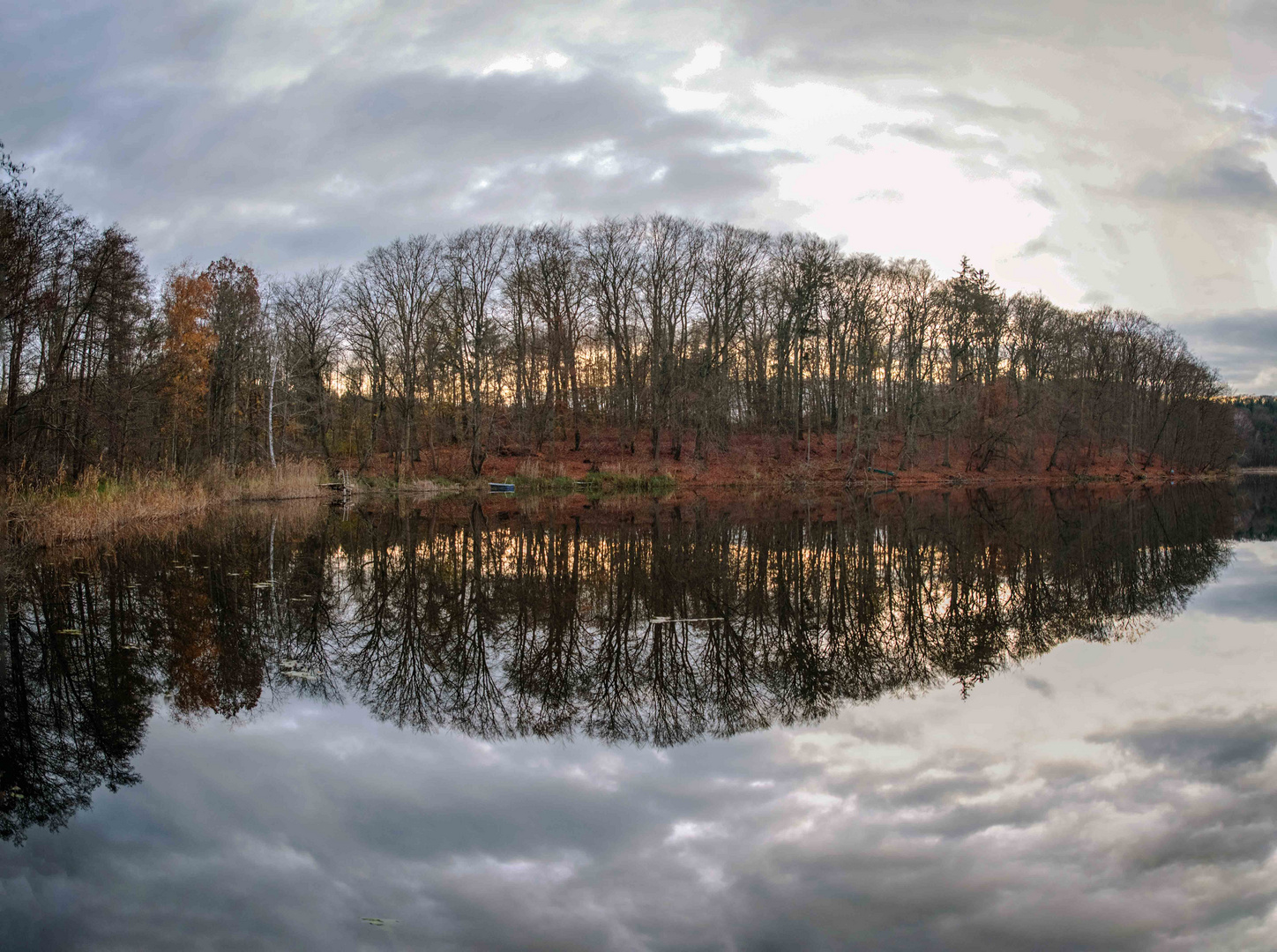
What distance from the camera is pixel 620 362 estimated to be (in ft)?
150

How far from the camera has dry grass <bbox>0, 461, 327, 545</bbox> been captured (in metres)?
16.5

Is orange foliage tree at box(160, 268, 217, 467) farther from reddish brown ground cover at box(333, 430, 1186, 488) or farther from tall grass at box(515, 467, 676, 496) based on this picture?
tall grass at box(515, 467, 676, 496)

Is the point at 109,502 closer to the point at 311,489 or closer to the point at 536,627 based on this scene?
the point at 311,489

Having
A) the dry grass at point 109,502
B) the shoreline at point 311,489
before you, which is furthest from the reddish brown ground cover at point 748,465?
the dry grass at point 109,502

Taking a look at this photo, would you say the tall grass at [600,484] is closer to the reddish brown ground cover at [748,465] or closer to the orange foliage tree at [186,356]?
the reddish brown ground cover at [748,465]

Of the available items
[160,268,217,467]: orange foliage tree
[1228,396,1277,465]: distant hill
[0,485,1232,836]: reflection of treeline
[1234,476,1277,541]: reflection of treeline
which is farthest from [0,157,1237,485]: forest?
[1228,396,1277,465]: distant hill

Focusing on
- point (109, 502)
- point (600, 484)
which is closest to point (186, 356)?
point (109, 502)

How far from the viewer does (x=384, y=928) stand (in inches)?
141

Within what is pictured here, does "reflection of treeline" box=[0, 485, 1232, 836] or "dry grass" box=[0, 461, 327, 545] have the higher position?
"dry grass" box=[0, 461, 327, 545]

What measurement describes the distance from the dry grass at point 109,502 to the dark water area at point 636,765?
524 centimetres

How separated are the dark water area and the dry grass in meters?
5.24

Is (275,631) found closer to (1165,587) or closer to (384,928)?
(384,928)

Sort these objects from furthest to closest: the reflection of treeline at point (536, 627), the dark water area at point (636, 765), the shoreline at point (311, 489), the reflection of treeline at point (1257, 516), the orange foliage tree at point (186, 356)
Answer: the orange foliage tree at point (186, 356), the reflection of treeline at point (1257, 516), the shoreline at point (311, 489), the reflection of treeline at point (536, 627), the dark water area at point (636, 765)

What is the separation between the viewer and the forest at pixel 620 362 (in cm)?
3684
